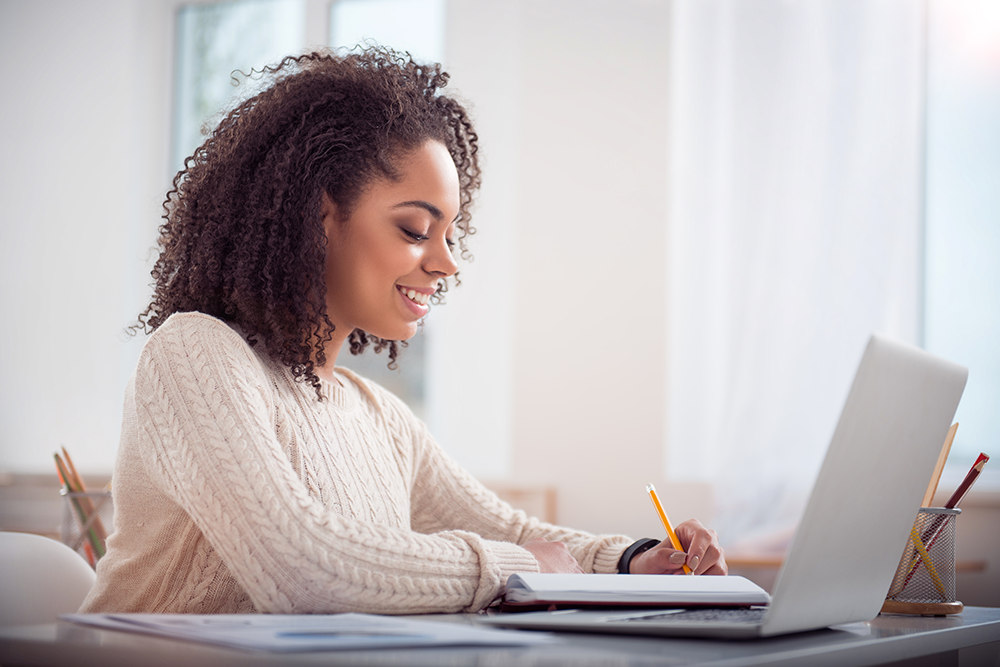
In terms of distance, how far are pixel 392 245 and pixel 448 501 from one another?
15.5 inches

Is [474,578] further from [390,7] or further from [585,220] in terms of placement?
[390,7]

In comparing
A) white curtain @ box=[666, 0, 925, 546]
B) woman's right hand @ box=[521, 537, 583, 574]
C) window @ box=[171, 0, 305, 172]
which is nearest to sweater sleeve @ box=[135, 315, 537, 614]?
woman's right hand @ box=[521, 537, 583, 574]

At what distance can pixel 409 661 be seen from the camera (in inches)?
20.2

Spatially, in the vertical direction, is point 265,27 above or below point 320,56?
above

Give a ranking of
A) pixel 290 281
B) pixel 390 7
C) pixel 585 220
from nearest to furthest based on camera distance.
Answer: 1. pixel 290 281
2. pixel 585 220
3. pixel 390 7

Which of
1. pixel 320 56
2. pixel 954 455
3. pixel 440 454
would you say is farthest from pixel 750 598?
pixel 954 455

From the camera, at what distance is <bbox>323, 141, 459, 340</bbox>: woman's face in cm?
115

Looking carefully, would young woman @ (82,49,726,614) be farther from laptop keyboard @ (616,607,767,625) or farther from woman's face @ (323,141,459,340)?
laptop keyboard @ (616,607,767,625)

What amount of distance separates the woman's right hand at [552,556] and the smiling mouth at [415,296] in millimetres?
348

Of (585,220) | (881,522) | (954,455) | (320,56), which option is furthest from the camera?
(585,220)

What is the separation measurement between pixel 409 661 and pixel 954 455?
83.8 inches

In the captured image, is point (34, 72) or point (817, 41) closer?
point (817, 41)

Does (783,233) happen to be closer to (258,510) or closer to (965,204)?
(965,204)

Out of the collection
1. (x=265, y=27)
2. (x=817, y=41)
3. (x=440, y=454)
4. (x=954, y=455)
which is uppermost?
(x=265, y=27)
